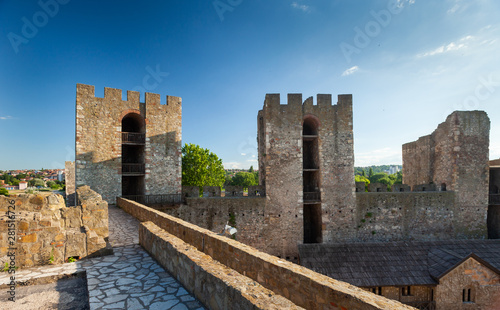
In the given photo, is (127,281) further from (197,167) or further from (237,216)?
(197,167)

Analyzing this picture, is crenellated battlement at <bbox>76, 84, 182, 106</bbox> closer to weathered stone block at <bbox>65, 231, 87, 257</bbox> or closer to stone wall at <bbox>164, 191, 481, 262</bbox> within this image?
stone wall at <bbox>164, 191, 481, 262</bbox>

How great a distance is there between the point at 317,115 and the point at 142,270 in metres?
12.9

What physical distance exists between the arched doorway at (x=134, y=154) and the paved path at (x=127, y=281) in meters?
9.53

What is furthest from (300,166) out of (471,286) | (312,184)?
(471,286)

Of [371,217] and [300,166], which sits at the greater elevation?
[300,166]

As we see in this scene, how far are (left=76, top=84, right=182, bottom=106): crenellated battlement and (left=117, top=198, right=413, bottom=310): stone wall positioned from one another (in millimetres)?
11105

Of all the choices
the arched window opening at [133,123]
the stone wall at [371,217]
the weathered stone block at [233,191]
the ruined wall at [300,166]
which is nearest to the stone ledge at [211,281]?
the stone wall at [371,217]

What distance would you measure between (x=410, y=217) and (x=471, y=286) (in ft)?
16.6

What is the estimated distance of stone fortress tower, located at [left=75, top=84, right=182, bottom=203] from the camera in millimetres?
13211

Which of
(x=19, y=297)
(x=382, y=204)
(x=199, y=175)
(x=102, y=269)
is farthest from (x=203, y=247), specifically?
(x=199, y=175)

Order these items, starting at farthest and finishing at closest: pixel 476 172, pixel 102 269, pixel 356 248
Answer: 1. pixel 476 172
2. pixel 356 248
3. pixel 102 269

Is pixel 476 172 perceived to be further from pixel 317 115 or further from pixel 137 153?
pixel 137 153

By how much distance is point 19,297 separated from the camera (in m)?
3.60

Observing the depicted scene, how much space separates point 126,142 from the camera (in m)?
14.4
